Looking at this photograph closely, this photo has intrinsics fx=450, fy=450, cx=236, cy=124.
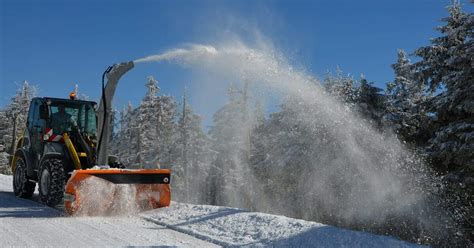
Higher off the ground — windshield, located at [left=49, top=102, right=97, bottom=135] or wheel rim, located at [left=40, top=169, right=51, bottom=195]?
windshield, located at [left=49, top=102, right=97, bottom=135]

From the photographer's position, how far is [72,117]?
11039mm

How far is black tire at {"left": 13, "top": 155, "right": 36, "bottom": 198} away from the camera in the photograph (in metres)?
11.4

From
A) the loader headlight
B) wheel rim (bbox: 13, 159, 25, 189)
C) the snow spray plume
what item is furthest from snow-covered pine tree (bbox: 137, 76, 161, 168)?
the loader headlight

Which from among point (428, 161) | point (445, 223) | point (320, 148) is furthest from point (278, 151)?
point (445, 223)

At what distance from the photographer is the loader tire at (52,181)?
31.6 feet

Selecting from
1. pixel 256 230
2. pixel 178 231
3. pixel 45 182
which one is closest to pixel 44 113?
pixel 45 182

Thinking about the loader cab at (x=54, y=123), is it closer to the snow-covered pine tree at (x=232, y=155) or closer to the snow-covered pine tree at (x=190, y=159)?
the snow-covered pine tree at (x=232, y=155)

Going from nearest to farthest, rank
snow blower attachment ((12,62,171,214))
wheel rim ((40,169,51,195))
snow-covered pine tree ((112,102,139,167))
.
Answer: snow blower attachment ((12,62,171,214)) → wheel rim ((40,169,51,195)) → snow-covered pine tree ((112,102,139,167))

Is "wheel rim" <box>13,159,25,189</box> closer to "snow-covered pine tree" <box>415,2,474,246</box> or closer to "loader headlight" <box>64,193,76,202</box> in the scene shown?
"loader headlight" <box>64,193,76,202</box>

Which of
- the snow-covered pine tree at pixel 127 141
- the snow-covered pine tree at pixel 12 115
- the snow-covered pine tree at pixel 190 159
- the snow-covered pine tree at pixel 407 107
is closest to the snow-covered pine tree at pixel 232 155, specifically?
the snow-covered pine tree at pixel 190 159

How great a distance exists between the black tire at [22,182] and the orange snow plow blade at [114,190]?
3.25 meters

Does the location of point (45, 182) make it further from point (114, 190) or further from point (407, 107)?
point (407, 107)

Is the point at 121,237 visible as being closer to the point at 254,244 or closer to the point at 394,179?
the point at 254,244

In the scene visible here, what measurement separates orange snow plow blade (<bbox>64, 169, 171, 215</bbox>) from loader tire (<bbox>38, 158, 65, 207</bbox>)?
0.92m
